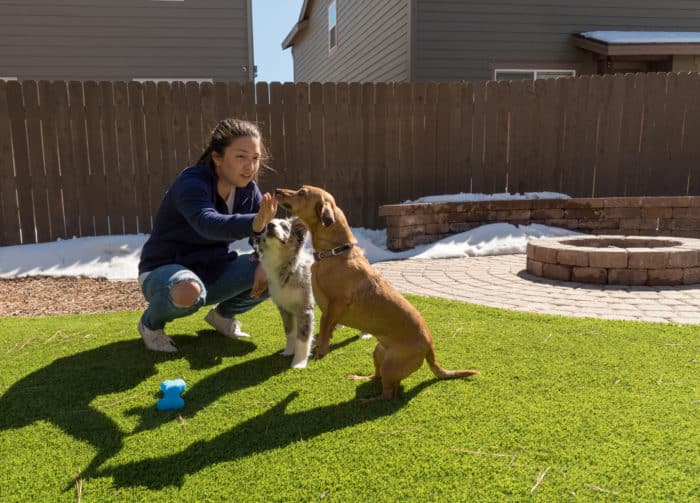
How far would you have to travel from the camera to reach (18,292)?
6.60 meters

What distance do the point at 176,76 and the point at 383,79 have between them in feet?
20.1

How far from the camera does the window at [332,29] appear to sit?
66.3ft

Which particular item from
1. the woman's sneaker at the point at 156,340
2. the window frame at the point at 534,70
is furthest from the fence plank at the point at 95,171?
the window frame at the point at 534,70

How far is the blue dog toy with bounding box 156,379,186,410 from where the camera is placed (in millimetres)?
2869

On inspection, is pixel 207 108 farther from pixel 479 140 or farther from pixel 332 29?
pixel 332 29

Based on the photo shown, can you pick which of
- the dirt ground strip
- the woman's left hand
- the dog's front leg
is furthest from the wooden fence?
the dog's front leg

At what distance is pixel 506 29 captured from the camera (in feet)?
44.7

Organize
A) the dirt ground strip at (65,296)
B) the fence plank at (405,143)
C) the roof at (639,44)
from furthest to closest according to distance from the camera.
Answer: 1. the roof at (639,44)
2. the fence plank at (405,143)
3. the dirt ground strip at (65,296)

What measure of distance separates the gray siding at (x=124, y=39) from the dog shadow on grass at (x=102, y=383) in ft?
39.4

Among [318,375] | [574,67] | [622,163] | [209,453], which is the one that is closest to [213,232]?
[318,375]

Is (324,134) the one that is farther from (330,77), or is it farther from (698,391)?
(330,77)

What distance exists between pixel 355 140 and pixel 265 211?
687cm

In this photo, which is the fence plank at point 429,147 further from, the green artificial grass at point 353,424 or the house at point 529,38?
the green artificial grass at point 353,424

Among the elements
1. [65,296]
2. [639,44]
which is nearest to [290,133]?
[65,296]
